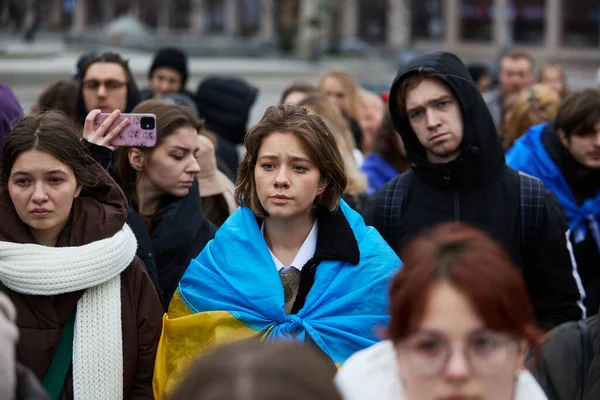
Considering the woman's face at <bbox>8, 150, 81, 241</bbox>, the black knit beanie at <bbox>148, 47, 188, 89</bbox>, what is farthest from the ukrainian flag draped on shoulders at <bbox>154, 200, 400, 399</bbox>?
the black knit beanie at <bbox>148, 47, 188, 89</bbox>

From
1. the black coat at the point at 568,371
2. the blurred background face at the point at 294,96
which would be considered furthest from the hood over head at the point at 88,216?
the blurred background face at the point at 294,96

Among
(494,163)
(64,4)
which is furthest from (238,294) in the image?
(64,4)

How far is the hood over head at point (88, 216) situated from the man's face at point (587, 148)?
109 inches

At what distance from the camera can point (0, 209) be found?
13.3 feet

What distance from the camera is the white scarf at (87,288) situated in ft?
12.5

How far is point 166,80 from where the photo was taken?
951 centimetres

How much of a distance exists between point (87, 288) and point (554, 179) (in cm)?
310

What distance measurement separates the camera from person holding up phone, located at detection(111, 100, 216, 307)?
5.04 metres

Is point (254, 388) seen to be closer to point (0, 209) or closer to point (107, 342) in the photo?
point (107, 342)

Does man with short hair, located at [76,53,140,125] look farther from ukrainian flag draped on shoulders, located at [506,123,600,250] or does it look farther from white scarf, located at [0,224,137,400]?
white scarf, located at [0,224,137,400]

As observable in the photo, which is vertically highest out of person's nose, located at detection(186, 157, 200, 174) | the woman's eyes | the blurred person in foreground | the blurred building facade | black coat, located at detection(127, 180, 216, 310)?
the blurred person in foreground

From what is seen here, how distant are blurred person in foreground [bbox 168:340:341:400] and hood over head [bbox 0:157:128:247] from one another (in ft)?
6.87

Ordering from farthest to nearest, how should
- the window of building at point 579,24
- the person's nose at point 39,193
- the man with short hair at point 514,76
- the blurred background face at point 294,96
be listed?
the window of building at point 579,24
the man with short hair at point 514,76
the blurred background face at point 294,96
the person's nose at point 39,193

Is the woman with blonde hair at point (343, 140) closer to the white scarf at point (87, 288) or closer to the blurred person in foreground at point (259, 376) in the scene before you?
the white scarf at point (87, 288)
